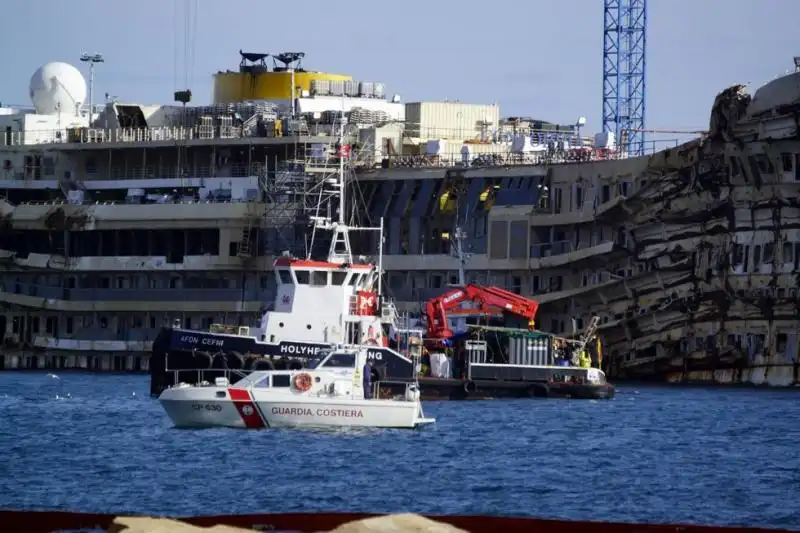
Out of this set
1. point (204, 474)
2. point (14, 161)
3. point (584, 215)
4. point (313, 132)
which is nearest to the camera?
point (204, 474)

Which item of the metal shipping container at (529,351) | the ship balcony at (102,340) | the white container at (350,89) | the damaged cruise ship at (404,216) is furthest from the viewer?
the white container at (350,89)

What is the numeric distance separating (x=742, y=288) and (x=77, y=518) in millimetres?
57238

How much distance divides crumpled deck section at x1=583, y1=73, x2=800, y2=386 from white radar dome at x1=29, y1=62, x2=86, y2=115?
36.2 metres

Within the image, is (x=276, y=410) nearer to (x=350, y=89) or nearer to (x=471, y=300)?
(x=471, y=300)

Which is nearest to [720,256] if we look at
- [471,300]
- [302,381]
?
[471,300]

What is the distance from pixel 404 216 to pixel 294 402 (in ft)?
151

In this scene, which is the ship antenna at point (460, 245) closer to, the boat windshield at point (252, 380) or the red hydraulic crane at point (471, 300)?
the red hydraulic crane at point (471, 300)

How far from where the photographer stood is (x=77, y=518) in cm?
3381

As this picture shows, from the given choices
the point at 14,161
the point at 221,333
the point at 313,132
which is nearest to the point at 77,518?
the point at 221,333

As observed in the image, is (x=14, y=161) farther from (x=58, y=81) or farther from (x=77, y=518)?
(x=77, y=518)

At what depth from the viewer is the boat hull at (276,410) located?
193 ft

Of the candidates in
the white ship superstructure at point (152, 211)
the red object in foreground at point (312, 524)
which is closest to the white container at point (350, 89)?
the white ship superstructure at point (152, 211)

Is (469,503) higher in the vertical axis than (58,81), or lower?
lower

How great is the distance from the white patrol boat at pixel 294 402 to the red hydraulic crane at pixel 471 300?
2174 cm
